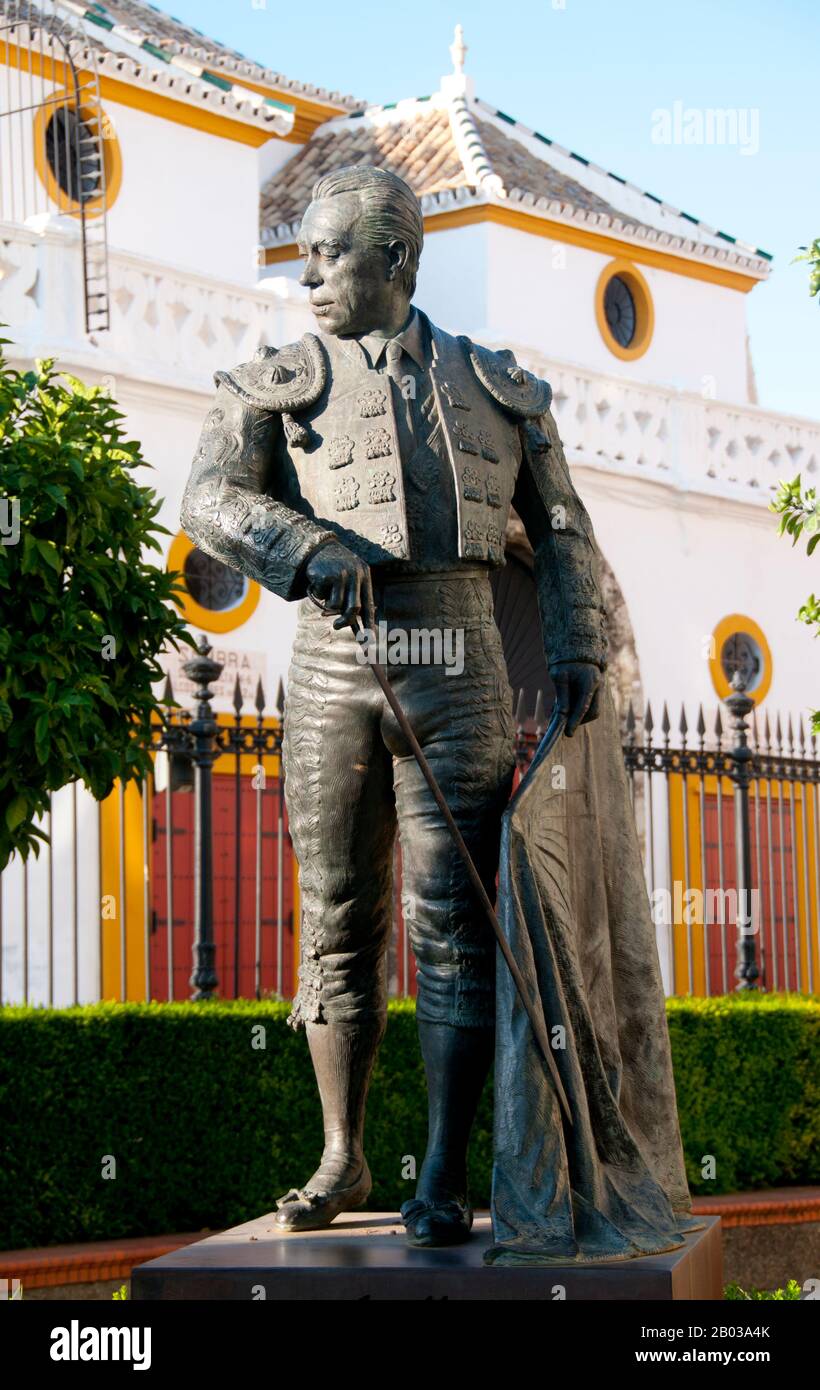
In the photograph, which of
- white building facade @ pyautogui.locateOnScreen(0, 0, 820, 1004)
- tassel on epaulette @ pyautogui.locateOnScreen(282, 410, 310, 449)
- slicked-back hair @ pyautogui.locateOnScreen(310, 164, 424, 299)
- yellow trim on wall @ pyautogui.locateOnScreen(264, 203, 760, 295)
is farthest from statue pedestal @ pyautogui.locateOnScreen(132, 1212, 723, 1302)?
yellow trim on wall @ pyautogui.locateOnScreen(264, 203, 760, 295)

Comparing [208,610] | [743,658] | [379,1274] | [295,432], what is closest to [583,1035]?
[379,1274]

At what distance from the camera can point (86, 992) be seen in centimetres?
1270

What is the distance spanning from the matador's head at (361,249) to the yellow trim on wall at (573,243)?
1404 cm

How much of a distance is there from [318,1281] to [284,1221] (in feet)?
1.50

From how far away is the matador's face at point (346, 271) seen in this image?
4.89 m

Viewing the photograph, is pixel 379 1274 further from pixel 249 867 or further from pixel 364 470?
pixel 249 867

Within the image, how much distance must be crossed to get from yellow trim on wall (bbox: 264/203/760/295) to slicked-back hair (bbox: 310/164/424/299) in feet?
46.0

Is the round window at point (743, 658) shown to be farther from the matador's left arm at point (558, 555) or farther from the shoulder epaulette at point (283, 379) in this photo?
the shoulder epaulette at point (283, 379)

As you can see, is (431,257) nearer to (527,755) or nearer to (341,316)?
(527,755)

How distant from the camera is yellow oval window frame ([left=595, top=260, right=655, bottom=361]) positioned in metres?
20.2

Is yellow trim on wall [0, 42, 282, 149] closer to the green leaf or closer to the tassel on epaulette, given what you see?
the green leaf

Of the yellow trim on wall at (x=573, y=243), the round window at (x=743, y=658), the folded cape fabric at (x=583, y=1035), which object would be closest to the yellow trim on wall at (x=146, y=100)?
the yellow trim on wall at (x=573, y=243)

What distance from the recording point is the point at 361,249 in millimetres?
4891
